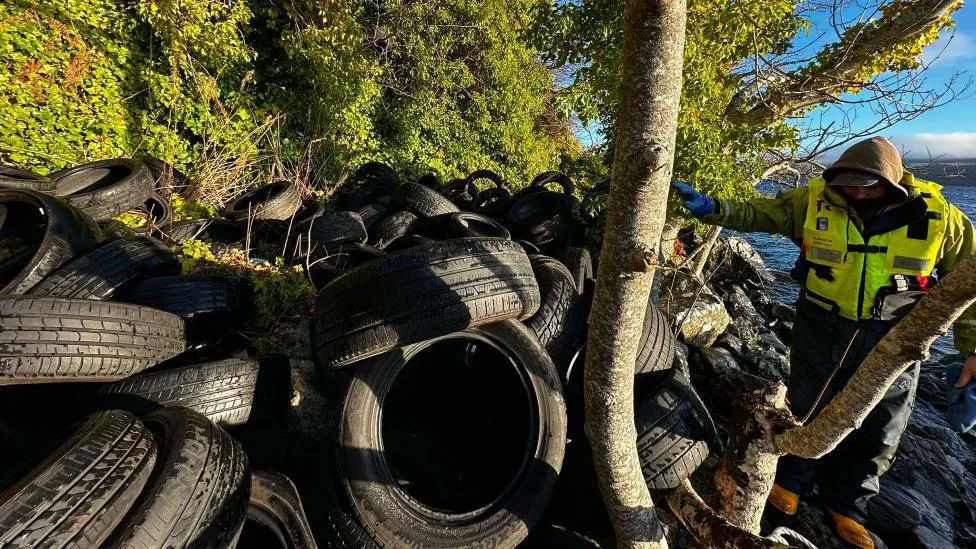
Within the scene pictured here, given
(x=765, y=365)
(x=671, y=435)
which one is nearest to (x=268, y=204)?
(x=671, y=435)

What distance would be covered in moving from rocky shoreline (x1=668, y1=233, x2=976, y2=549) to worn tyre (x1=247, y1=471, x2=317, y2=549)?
217 centimetres

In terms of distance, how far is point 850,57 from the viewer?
4238 mm

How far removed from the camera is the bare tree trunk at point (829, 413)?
136cm

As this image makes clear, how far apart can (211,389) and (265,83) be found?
6.43 meters

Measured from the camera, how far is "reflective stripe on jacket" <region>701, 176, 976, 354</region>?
2.33 meters

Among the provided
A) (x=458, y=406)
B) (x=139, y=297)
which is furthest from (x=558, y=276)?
(x=139, y=297)

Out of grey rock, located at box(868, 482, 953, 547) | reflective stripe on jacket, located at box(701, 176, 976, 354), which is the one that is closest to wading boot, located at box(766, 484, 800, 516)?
grey rock, located at box(868, 482, 953, 547)

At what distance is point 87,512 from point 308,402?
5.22ft

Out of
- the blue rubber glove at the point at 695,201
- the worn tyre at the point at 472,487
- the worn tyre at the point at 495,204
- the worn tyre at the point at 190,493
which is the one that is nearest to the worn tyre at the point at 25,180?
the worn tyre at the point at 190,493

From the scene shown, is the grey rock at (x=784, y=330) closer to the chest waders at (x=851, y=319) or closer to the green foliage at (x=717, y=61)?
the green foliage at (x=717, y=61)

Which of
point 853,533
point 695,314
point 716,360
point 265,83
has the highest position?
point 265,83

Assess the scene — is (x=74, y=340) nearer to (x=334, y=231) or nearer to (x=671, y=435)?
(x=334, y=231)

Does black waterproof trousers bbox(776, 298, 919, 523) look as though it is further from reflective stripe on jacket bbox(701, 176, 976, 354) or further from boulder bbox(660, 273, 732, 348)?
boulder bbox(660, 273, 732, 348)

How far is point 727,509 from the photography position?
2.11m
